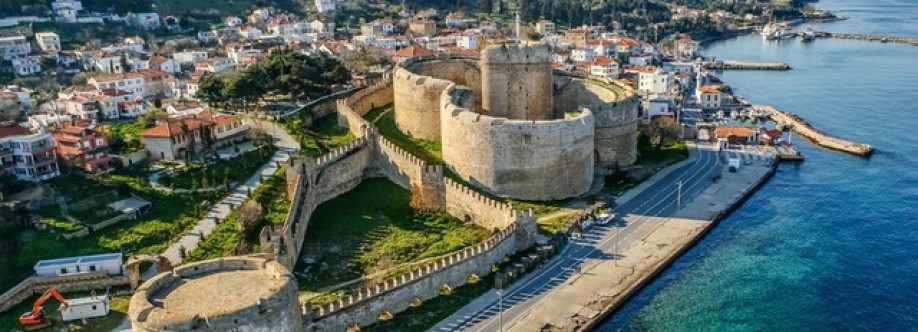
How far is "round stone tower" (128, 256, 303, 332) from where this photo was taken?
66.5 ft

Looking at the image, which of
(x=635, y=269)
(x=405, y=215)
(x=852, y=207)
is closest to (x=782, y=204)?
(x=852, y=207)

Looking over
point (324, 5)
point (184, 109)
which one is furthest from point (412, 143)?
point (324, 5)

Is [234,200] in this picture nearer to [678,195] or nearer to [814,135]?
[678,195]

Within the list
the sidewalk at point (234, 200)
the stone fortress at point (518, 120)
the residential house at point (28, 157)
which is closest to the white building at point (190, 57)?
the stone fortress at point (518, 120)

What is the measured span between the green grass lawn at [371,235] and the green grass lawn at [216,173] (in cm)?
532

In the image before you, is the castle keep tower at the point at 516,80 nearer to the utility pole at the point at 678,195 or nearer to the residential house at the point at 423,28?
the utility pole at the point at 678,195

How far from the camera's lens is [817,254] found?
35.8 m

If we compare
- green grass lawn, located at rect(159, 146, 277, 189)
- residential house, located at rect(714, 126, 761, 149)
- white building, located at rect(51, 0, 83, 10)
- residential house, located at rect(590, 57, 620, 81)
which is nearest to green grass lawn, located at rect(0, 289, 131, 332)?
green grass lawn, located at rect(159, 146, 277, 189)

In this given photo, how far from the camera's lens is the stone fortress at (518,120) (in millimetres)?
38312

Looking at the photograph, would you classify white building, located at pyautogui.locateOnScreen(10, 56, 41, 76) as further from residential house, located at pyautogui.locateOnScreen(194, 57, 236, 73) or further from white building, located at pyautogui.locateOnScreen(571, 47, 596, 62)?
white building, located at pyautogui.locateOnScreen(571, 47, 596, 62)

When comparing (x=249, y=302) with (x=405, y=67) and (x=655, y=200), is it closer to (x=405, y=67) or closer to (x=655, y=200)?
(x=655, y=200)

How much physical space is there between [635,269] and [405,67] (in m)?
24.9

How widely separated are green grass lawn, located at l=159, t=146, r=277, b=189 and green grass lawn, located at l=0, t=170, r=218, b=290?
1.20 meters

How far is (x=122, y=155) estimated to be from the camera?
4269 centimetres
